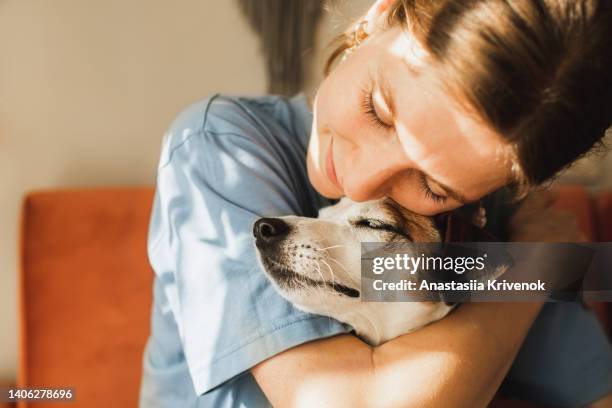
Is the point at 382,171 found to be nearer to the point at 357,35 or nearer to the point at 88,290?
the point at 357,35

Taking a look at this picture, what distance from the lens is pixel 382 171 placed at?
0.50 metres

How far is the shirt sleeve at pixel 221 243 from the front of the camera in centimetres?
53

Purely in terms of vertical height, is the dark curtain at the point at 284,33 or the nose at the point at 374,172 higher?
the dark curtain at the point at 284,33

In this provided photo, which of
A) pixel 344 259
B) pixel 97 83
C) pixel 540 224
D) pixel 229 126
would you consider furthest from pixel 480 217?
pixel 97 83

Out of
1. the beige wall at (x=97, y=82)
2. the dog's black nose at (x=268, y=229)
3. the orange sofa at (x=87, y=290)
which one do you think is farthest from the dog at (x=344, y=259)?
the orange sofa at (x=87, y=290)

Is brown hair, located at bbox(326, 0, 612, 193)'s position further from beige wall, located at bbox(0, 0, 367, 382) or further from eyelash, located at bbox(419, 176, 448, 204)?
beige wall, located at bbox(0, 0, 367, 382)

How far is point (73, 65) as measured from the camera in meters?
0.89

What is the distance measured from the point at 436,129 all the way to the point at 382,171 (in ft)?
0.23

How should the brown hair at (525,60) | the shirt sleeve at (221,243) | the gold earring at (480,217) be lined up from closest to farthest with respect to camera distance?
the brown hair at (525,60)
the shirt sleeve at (221,243)
the gold earring at (480,217)

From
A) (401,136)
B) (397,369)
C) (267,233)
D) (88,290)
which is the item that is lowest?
(88,290)

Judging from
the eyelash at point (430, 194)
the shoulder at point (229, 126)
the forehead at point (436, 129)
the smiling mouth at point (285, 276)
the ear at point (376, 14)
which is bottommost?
the smiling mouth at point (285, 276)

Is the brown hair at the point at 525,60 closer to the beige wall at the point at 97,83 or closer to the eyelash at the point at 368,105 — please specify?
the eyelash at the point at 368,105

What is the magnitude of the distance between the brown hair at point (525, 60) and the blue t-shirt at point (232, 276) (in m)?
0.23

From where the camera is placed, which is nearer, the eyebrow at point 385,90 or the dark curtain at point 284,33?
the eyebrow at point 385,90
